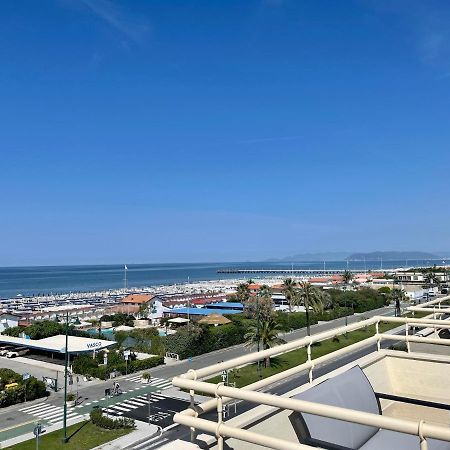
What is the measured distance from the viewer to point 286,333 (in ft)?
157

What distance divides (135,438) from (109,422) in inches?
87.4

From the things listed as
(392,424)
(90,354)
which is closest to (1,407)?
(90,354)

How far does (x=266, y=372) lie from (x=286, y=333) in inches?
701

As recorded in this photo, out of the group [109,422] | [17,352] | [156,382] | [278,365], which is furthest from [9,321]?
[109,422]

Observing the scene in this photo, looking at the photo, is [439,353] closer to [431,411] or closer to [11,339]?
[431,411]

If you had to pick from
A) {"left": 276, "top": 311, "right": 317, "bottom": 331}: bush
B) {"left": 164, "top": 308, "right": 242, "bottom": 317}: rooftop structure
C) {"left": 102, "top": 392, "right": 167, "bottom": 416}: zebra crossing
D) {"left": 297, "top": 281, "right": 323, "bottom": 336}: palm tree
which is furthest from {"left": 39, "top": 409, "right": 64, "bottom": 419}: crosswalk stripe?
{"left": 164, "top": 308, "right": 242, "bottom": 317}: rooftop structure

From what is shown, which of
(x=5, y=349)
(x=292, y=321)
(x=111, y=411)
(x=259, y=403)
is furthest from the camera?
(x=292, y=321)

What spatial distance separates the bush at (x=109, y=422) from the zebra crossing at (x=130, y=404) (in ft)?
4.47

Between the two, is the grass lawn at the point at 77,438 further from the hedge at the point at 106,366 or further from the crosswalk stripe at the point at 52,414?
the hedge at the point at 106,366

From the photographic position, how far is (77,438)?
2034 centimetres

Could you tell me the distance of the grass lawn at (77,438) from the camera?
1938 cm

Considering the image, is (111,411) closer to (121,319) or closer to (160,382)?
(160,382)

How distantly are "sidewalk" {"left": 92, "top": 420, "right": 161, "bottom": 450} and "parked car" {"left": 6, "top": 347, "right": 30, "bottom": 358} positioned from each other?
78.7 feet

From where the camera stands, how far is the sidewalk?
1920 cm
